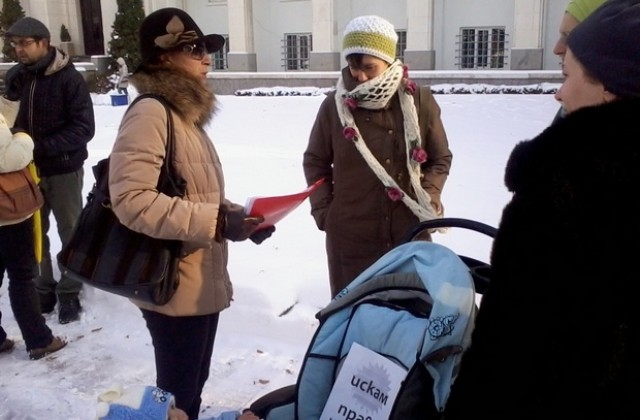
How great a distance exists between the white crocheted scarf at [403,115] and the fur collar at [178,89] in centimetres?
85

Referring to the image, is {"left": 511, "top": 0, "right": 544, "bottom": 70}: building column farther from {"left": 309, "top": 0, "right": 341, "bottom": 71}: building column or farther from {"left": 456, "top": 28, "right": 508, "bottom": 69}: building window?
{"left": 309, "top": 0, "right": 341, "bottom": 71}: building column

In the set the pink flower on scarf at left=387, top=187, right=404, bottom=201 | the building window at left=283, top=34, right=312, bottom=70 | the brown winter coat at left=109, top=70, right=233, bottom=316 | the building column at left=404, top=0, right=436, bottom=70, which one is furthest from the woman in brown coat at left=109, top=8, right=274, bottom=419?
the building window at left=283, top=34, right=312, bottom=70

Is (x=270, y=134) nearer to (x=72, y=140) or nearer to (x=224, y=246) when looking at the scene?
(x=72, y=140)

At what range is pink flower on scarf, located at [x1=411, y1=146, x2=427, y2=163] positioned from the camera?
3209mm

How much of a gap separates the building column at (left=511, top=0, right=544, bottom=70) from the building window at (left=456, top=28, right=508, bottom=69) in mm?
1250

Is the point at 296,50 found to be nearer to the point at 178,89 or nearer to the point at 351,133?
the point at 351,133

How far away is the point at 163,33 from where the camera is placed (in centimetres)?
255

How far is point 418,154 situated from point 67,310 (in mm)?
2953

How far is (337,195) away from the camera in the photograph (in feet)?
11.1

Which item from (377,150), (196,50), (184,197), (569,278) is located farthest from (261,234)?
(569,278)

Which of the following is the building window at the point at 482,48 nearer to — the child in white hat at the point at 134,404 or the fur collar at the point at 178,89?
the fur collar at the point at 178,89

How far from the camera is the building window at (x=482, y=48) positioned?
2216 centimetres

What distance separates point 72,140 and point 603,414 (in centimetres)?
404

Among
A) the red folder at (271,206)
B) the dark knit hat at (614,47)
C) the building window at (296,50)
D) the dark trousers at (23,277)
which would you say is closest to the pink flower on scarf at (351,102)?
the red folder at (271,206)
